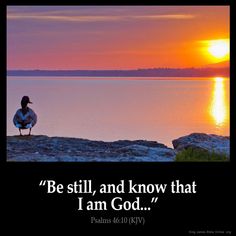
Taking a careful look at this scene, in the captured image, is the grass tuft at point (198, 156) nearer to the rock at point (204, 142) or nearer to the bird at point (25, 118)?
the rock at point (204, 142)

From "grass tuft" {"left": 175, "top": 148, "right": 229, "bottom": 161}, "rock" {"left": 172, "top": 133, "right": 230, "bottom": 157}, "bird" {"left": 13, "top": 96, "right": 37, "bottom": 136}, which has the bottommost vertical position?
"grass tuft" {"left": 175, "top": 148, "right": 229, "bottom": 161}

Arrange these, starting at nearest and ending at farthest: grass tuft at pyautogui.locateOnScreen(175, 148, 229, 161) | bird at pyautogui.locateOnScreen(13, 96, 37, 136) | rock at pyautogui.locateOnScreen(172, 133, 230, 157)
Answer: grass tuft at pyautogui.locateOnScreen(175, 148, 229, 161), rock at pyautogui.locateOnScreen(172, 133, 230, 157), bird at pyautogui.locateOnScreen(13, 96, 37, 136)

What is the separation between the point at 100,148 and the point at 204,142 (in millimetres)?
2669

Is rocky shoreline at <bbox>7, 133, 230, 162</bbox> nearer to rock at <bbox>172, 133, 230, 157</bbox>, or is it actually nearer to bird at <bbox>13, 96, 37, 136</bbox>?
rock at <bbox>172, 133, 230, 157</bbox>

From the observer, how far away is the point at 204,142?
17.8m

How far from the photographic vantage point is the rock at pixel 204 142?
16.9 meters

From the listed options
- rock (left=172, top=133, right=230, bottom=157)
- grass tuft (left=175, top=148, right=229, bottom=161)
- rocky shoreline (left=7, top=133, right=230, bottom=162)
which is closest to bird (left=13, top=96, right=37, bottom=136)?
rocky shoreline (left=7, top=133, right=230, bottom=162)

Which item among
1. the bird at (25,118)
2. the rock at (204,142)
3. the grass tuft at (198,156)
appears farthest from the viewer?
the bird at (25,118)

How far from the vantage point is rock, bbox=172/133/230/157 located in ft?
55.4

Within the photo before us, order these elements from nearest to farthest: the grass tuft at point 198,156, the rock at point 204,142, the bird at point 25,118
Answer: the grass tuft at point 198,156 → the rock at point 204,142 → the bird at point 25,118

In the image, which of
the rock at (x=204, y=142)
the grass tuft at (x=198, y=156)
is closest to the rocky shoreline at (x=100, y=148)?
the rock at (x=204, y=142)

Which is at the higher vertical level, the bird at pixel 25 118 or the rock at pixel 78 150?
the bird at pixel 25 118

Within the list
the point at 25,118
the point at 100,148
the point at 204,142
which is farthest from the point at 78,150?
the point at 204,142
